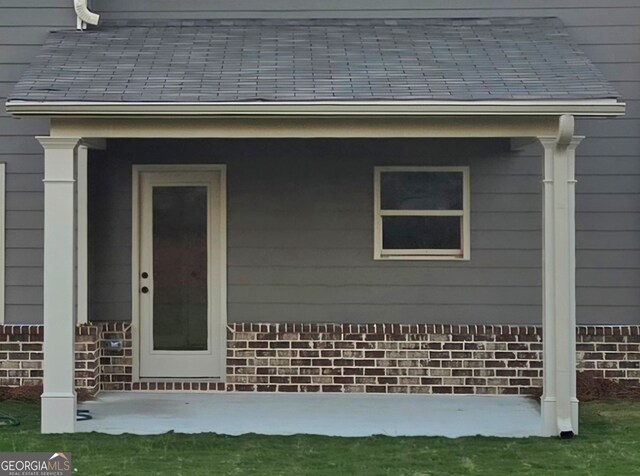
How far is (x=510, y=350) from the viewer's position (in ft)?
30.3

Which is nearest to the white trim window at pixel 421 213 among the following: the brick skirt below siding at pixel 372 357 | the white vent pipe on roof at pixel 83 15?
the brick skirt below siding at pixel 372 357

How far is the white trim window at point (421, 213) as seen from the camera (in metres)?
9.34

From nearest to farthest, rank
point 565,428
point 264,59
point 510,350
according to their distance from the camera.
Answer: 1. point 565,428
2. point 264,59
3. point 510,350

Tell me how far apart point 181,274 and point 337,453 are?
10.6 ft

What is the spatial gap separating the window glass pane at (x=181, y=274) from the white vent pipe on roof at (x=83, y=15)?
1.71 m

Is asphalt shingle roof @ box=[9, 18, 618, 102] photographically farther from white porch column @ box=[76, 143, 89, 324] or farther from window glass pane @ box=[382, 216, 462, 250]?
window glass pane @ box=[382, 216, 462, 250]

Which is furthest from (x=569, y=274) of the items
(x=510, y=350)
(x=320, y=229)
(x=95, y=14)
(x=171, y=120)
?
(x=95, y=14)

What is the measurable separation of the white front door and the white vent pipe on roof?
1.47 m

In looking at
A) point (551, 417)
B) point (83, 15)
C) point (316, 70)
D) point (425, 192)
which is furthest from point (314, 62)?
point (551, 417)

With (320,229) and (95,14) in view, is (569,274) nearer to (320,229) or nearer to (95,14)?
(320,229)

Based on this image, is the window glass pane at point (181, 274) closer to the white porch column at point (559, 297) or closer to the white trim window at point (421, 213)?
the white trim window at point (421, 213)

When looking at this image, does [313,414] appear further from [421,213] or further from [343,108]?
[343,108]

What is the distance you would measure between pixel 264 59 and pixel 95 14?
196 centimetres

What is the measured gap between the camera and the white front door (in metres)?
9.43
